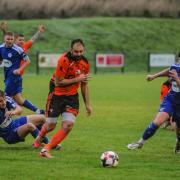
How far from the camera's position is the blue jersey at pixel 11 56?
16438 millimetres

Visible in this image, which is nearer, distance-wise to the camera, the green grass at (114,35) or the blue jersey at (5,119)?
the blue jersey at (5,119)

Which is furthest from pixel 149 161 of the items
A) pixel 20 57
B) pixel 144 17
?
pixel 144 17

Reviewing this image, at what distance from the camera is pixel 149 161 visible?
38.3 feet

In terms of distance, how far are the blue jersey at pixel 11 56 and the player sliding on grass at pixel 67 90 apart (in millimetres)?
4338

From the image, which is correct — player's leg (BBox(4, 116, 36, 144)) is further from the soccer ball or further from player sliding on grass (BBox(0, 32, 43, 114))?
player sliding on grass (BBox(0, 32, 43, 114))

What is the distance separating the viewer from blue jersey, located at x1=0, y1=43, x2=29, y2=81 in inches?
647

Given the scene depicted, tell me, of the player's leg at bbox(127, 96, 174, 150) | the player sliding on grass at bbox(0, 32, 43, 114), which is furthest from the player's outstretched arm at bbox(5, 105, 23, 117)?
the player sliding on grass at bbox(0, 32, 43, 114)

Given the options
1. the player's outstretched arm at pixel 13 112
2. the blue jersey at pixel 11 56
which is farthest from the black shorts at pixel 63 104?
the blue jersey at pixel 11 56

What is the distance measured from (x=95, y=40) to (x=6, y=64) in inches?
1621

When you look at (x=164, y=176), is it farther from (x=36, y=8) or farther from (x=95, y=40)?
(x=36, y=8)

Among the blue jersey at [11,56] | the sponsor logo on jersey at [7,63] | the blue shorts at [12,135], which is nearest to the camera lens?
the blue shorts at [12,135]

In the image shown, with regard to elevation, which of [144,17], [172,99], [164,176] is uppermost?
[144,17]

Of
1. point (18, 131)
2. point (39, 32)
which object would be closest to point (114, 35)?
point (39, 32)

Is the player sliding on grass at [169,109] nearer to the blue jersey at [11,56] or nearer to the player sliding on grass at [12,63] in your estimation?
the player sliding on grass at [12,63]
